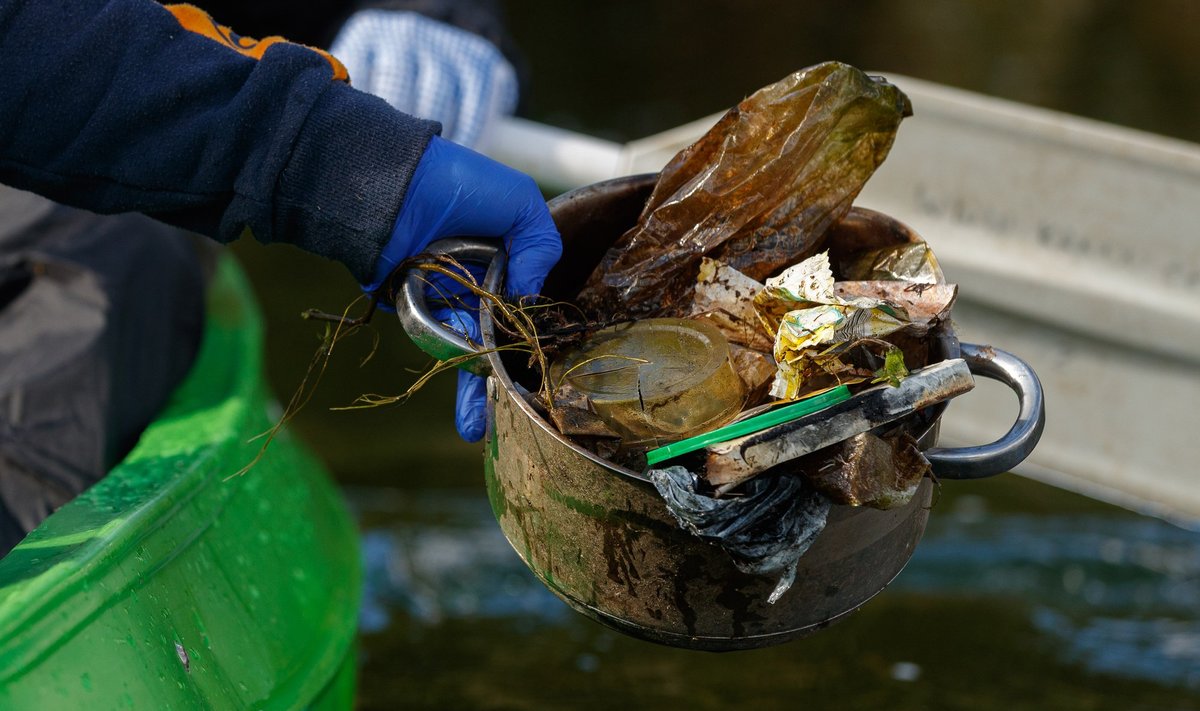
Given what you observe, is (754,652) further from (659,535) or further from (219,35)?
(219,35)

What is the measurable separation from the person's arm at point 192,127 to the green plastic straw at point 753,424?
45 cm

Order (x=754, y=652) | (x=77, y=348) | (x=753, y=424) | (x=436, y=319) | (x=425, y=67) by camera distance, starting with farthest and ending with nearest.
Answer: (x=754, y=652)
(x=425, y=67)
(x=77, y=348)
(x=436, y=319)
(x=753, y=424)

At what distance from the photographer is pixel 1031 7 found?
4270 mm

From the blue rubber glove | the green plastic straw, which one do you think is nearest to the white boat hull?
the blue rubber glove

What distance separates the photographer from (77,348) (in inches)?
54.9

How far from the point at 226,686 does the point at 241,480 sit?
318 mm

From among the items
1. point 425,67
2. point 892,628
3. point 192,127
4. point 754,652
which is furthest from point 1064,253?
point 192,127

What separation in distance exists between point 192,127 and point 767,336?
1.99 ft

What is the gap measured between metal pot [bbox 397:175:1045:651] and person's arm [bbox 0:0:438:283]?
167mm

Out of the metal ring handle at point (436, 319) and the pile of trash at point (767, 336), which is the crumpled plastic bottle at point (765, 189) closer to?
the pile of trash at point (767, 336)

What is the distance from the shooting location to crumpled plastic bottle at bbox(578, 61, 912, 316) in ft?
3.37

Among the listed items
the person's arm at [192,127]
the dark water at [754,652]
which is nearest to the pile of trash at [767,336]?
the person's arm at [192,127]

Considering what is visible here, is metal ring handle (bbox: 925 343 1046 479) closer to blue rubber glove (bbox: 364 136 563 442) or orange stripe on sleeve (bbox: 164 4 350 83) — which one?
blue rubber glove (bbox: 364 136 563 442)

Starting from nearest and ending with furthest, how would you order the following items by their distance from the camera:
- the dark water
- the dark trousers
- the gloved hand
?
the dark trousers < the gloved hand < the dark water
